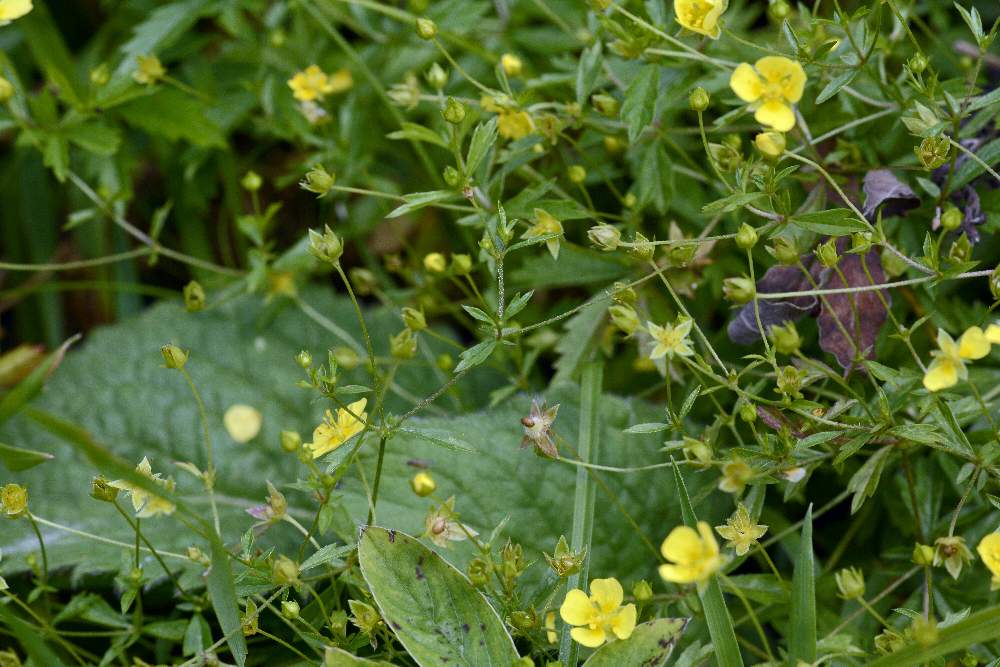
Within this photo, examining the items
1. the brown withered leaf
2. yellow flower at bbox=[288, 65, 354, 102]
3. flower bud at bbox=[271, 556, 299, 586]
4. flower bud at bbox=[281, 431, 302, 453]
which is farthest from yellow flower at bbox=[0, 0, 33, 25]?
the brown withered leaf

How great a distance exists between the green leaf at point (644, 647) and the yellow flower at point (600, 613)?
0.20 ft

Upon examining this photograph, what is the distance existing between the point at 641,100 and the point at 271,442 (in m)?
0.99

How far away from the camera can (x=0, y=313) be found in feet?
7.85

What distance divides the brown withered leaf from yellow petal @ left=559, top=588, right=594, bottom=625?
0.53 meters

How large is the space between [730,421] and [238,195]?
143 centimetres

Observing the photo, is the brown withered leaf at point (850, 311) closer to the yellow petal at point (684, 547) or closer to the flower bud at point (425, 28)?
the yellow petal at point (684, 547)

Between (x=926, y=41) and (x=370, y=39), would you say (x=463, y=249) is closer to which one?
(x=370, y=39)

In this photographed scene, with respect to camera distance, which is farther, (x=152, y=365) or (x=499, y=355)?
(x=152, y=365)

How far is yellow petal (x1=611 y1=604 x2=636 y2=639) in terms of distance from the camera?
1.16m

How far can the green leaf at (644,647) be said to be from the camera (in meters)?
1.21

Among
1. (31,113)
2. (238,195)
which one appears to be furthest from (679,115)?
(31,113)

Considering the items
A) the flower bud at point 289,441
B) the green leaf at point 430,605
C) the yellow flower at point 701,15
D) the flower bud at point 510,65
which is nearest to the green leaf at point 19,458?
the flower bud at point 289,441

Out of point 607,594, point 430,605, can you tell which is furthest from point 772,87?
point 430,605

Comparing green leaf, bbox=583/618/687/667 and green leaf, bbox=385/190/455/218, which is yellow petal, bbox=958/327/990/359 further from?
green leaf, bbox=385/190/455/218
